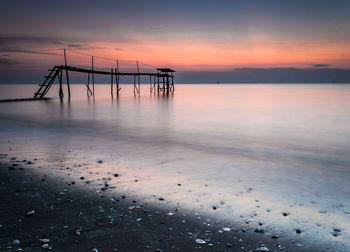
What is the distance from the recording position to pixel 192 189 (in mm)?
6027

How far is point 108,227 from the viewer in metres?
4.16

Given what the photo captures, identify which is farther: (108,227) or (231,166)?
(231,166)

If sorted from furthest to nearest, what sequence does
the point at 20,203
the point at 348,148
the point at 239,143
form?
the point at 239,143, the point at 348,148, the point at 20,203

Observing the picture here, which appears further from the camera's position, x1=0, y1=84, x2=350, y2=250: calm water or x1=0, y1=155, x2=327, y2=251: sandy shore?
x1=0, y1=84, x2=350, y2=250: calm water

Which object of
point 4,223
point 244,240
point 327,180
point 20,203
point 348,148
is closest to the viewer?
point 244,240

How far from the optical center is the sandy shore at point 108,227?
3.71m

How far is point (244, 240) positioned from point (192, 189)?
2.22 metres

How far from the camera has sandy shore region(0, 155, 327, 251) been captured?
3713 millimetres

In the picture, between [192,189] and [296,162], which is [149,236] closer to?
[192,189]

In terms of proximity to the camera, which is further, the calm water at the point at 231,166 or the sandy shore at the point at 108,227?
the calm water at the point at 231,166

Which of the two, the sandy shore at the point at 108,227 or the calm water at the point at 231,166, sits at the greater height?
the sandy shore at the point at 108,227

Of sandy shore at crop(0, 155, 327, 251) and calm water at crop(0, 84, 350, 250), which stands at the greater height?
sandy shore at crop(0, 155, 327, 251)

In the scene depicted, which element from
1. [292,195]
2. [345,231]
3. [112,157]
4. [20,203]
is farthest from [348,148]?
[20,203]

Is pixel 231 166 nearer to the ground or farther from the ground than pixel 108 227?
nearer to the ground
